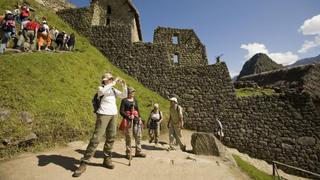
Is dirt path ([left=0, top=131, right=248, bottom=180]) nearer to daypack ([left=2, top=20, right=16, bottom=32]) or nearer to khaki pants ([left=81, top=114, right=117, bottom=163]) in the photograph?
khaki pants ([left=81, top=114, right=117, bottom=163])

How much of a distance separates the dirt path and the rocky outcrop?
39.9 m

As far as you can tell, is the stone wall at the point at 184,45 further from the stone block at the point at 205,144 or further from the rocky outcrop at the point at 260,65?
the stone block at the point at 205,144

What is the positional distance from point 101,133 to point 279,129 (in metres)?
16.7

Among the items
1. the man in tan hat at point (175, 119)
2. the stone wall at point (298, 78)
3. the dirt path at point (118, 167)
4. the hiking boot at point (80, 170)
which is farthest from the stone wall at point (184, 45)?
the hiking boot at point (80, 170)

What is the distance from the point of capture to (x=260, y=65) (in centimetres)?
4741

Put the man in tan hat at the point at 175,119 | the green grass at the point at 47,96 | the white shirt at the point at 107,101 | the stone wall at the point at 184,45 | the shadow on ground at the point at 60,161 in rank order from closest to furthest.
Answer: the white shirt at the point at 107,101 → the shadow on ground at the point at 60,161 → the green grass at the point at 47,96 → the man in tan hat at the point at 175,119 → the stone wall at the point at 184,45

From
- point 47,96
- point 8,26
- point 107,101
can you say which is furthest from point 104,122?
point 8,26

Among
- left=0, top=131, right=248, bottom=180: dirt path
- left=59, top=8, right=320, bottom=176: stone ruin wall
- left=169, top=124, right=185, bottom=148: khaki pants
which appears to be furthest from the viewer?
left=59, top=8, right=320, bottom=176: stone ruin wall

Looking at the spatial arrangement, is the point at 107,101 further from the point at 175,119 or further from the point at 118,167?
the point at 175,119

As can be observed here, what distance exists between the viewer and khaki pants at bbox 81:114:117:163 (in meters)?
7.20

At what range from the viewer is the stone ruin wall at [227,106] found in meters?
19.3

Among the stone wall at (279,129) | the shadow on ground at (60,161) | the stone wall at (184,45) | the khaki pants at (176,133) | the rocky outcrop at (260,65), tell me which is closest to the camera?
the shadow on ground at (60,161)

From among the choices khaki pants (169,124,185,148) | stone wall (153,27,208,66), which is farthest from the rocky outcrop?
khaki pants (169,124,185,148)

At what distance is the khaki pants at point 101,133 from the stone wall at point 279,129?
14411mm
